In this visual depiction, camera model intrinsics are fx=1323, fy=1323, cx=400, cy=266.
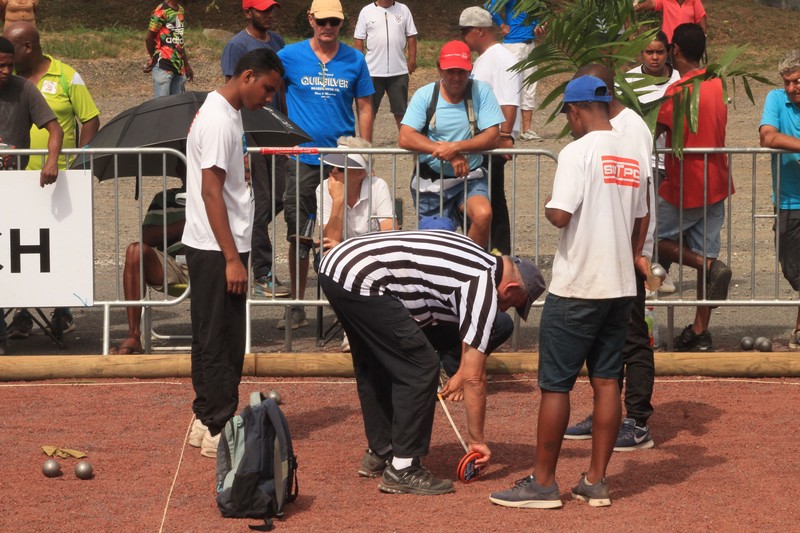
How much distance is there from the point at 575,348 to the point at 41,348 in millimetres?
4851

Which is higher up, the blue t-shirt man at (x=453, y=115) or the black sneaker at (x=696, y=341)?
the blue t-shirt man at (x=453, y=115)

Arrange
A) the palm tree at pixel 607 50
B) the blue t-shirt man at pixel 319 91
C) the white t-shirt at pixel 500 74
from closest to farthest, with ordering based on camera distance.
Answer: the palm tree at pixel 607 50 → the blue t-shirt man at pixel 319 91 → the white t-shirt at pixel 500 74

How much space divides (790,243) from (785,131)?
2.60 ft

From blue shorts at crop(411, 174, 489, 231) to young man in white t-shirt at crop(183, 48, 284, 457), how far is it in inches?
93.2

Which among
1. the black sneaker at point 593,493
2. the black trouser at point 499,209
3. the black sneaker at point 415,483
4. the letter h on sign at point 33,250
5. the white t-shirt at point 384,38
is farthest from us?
the white t-shirt at point 384,38

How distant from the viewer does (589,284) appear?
6.12m

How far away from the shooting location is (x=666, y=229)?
9297 millimetres

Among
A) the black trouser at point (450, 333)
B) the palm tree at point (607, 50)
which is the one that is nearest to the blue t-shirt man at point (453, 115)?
the palm tree at point (607, 50)

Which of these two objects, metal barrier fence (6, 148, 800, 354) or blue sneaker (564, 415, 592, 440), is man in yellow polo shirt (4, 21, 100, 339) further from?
blue sneaker (564, 415, 592, 440)

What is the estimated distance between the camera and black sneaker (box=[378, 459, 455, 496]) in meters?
6.45

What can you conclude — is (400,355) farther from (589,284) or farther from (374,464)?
(589,284)

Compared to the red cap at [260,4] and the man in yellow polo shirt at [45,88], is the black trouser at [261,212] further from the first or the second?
the red cap at [260,4]

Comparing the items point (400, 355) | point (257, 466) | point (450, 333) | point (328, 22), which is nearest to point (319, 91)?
point (328, 22)

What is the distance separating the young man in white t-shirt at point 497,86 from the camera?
961cm
